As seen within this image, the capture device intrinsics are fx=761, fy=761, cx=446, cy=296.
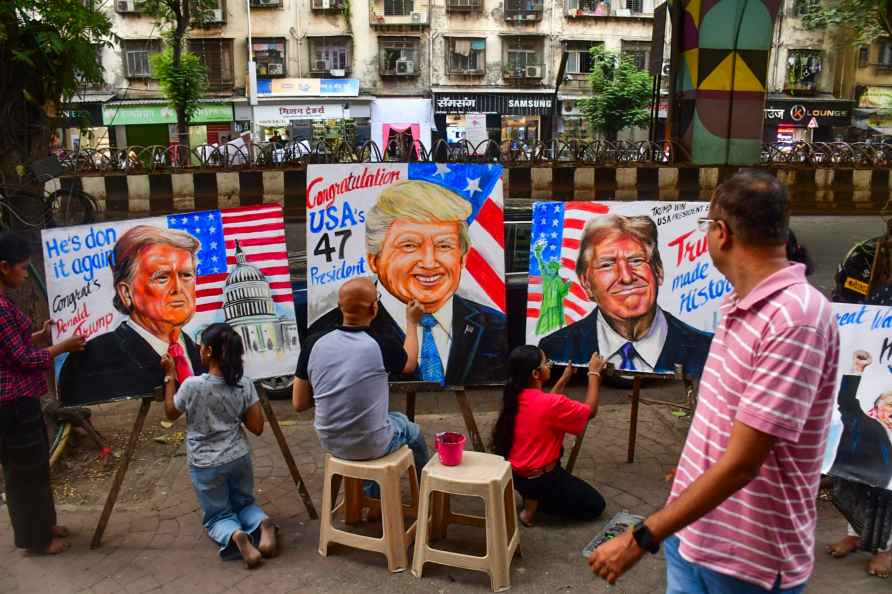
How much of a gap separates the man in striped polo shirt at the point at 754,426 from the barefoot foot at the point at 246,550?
2.32 metres

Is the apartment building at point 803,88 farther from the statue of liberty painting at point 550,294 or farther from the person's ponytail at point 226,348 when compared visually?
the person's ponytail at point 226,348

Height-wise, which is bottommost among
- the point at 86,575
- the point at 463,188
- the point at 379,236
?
the point at 86,575

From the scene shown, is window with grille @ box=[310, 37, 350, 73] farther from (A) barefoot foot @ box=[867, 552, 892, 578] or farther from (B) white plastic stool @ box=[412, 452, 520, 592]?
(A) barefoot foot @ box=[867, 552, 892, 578]

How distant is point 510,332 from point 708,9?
396 inches

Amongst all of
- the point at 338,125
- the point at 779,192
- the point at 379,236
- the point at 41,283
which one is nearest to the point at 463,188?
the point at 379,236

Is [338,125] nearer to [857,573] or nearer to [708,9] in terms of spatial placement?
[708,9]

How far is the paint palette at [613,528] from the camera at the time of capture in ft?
13.1

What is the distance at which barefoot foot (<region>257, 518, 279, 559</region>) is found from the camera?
388 cm

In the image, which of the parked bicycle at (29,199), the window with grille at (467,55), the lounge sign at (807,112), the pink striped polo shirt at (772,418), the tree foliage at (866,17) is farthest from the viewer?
the window with grille at (467,55)

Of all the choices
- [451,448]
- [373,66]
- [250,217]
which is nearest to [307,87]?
[373,66]

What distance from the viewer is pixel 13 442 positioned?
3.88 m

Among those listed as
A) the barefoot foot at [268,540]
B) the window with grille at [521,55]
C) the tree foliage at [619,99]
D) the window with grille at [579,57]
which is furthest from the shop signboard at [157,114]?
the barefoot foot at [268,540]

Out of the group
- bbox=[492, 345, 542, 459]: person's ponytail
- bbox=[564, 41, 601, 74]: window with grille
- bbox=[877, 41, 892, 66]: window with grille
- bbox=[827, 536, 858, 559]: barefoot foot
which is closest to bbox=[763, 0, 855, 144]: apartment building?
bbox=[877, 41, 892, 66]: window with grille

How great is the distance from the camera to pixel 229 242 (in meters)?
4.37
